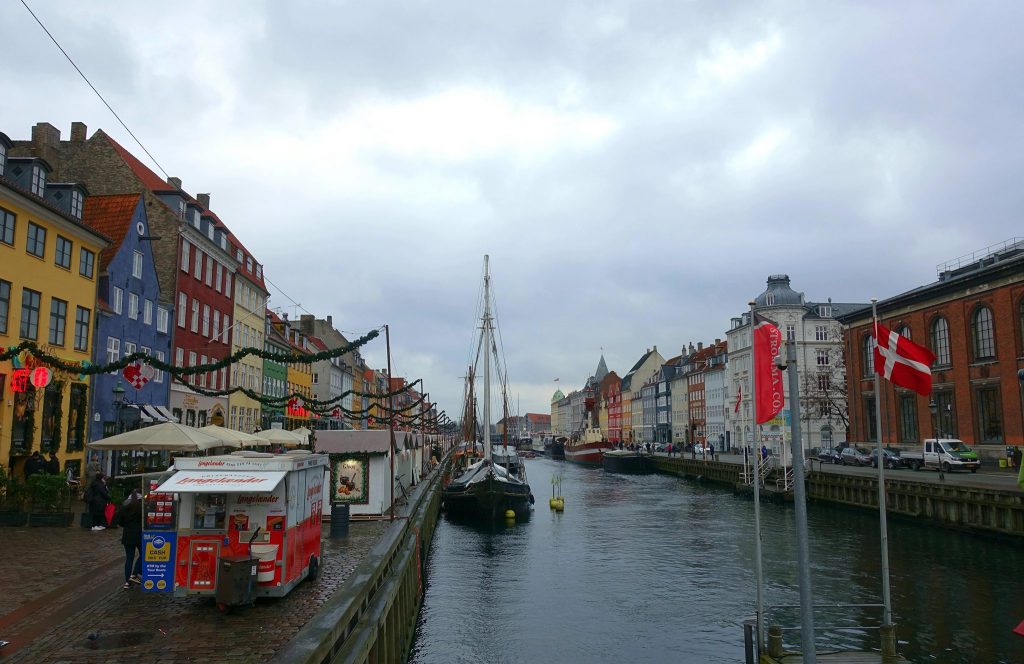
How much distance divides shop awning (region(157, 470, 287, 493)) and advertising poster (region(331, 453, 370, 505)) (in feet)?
49.3

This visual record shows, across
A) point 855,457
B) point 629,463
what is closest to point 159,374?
point 855,457

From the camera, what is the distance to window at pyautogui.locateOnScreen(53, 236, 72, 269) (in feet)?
109

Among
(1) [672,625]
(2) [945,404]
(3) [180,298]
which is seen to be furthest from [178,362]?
(2) [945,404]

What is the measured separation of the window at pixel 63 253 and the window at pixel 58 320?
166cm

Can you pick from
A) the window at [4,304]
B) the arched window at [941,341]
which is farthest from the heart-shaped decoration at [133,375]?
the arched window at [941,341]

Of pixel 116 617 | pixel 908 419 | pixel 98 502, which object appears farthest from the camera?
pixel 908 419

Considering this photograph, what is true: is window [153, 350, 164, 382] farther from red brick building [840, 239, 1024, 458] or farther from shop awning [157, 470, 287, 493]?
red brick building [840, 239, 1024, 458]

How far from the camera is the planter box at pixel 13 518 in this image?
2209 cm

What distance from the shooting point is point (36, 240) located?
31609 millimetres

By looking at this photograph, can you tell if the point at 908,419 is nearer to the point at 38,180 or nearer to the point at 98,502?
the point at 98,502

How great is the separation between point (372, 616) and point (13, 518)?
15.3 m

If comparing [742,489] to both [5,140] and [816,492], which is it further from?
[5,140]

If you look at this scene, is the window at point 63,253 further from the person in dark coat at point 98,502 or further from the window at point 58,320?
the person in dark coat at point 98,502

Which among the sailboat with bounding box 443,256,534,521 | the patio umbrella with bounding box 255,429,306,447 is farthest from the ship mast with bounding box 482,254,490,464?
the patio umbrella with bounding box 255,429,306,447
